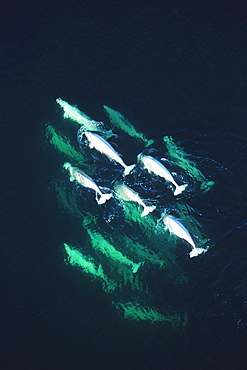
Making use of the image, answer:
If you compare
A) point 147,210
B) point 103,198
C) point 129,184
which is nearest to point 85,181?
point 103,198

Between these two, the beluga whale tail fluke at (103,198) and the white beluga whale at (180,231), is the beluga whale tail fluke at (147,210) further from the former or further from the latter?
the beluga whale tail fluke at (103,198)

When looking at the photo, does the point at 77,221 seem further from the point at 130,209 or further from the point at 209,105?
the point at 209,105

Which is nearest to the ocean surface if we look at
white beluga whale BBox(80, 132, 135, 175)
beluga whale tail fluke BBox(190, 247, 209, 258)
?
beluga whale tail fluke BBox(190, 247, 209, 258)

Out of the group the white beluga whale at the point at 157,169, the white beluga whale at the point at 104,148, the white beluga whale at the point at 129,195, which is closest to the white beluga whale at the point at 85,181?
the white beluga whale at the point at 129,195

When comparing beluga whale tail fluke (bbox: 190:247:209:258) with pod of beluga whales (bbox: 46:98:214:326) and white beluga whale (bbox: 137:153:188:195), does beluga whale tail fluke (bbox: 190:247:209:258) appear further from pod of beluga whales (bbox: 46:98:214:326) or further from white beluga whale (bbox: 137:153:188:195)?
white beluga whale (bbox: 137:153:188:195)

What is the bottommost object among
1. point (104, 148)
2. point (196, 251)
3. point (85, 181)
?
point (196, 251)

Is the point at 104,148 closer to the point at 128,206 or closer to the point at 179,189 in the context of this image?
the point at 128,206
